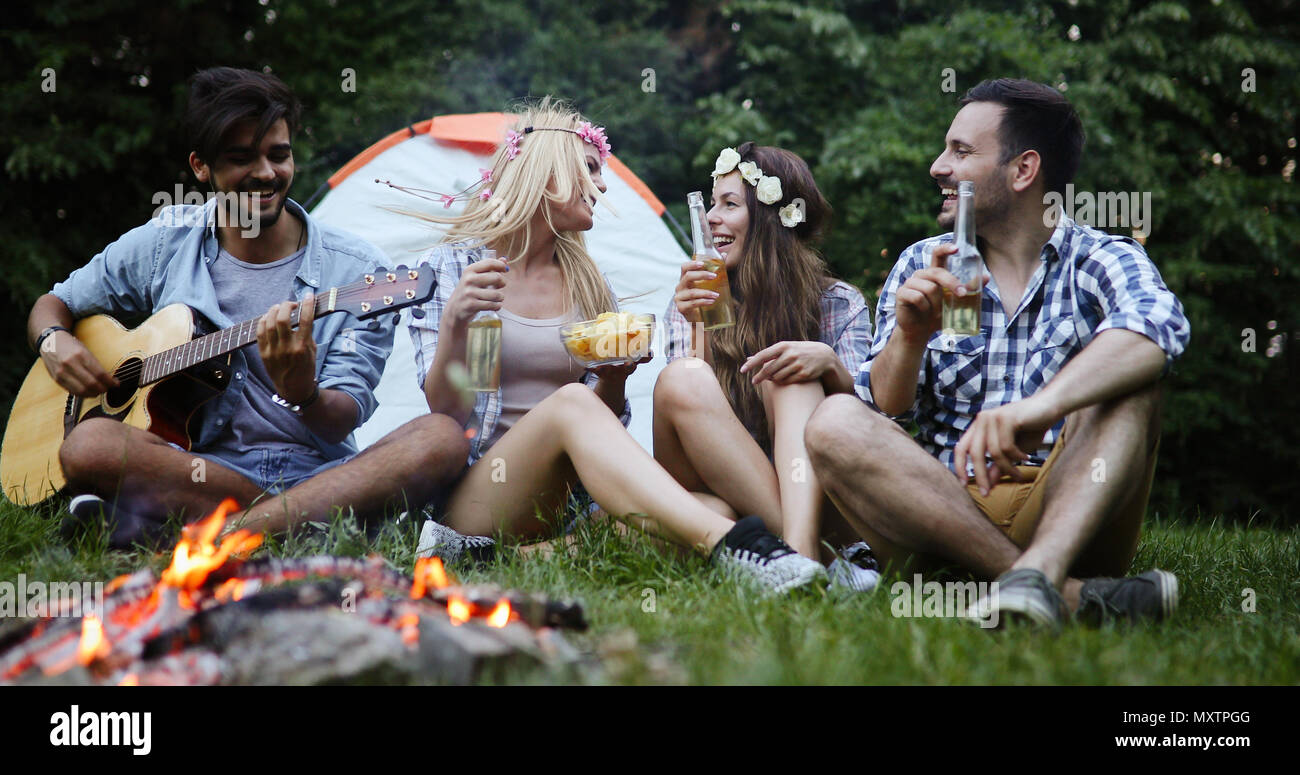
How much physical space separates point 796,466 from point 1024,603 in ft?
2.87

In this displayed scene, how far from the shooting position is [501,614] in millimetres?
1816

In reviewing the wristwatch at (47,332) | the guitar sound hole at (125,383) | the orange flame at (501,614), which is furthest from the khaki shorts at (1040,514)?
the wristwatch at (47,332)

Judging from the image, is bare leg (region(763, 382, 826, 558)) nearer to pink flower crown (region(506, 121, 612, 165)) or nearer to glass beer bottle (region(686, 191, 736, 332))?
glass beer bottle (region(686, 191, 736, 332))

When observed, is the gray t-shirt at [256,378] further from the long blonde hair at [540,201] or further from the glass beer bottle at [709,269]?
the glass beer bottle at [709,269]

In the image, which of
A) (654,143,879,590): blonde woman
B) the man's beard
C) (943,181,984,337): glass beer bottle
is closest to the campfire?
(654,143,879,590): blonde woman

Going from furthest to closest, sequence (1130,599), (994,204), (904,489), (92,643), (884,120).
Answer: (884,120)
(994,204)
(904,489)
(1130,599)
(92,643)

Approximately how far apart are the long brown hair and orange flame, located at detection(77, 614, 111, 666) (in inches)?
76.2

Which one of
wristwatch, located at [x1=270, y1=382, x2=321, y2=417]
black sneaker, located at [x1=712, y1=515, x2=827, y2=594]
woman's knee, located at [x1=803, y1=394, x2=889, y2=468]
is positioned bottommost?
black sneaker, located at [x1=712, y1=515, x2=827, y2=594]

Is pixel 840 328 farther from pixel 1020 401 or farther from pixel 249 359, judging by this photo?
pixel 249 359

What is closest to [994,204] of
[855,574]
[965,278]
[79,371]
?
[965,278]

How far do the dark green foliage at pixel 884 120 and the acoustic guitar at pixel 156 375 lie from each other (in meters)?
3.29

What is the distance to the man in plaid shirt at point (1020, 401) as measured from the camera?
2.19 m

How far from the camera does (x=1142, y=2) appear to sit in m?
6.77

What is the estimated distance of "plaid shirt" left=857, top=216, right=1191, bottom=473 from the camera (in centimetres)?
261
